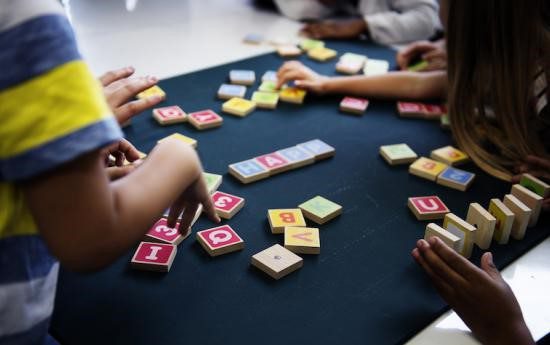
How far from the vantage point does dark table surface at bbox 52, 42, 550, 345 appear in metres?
0.77

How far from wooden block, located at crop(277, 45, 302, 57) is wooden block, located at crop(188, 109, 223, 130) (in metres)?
0.51

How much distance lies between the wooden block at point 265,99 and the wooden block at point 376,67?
1.22 feet

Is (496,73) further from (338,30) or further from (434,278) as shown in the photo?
(338,30)

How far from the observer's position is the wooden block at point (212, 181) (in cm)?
108

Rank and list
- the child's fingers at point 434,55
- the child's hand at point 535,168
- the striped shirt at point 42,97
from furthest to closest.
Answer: the child's fingers at point 434,55, the child's hand at point 535,168, the striped shirt at point 42,97

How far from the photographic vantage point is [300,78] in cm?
154

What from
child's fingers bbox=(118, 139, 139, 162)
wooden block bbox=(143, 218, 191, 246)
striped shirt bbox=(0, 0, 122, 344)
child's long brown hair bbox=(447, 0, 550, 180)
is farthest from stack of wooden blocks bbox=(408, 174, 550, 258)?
striped shirt bbox=(0, 0, 122, 344)

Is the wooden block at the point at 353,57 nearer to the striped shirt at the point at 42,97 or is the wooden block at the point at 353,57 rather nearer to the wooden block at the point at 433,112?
the wooden block at the point at 433,112

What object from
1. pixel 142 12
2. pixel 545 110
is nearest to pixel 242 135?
pixel 545 110

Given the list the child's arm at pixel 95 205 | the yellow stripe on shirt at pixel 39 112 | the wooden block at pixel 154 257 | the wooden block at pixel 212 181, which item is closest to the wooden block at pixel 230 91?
the wooden block at pixel 212 181

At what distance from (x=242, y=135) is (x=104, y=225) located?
2.64ft

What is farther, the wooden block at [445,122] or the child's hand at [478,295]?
the wooden block at [445,122]

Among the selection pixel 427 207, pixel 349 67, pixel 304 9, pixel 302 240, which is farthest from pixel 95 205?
pixel 304 9

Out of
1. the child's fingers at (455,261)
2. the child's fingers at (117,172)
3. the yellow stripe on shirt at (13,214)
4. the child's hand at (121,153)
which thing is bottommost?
the child's fingers at (455,261)
